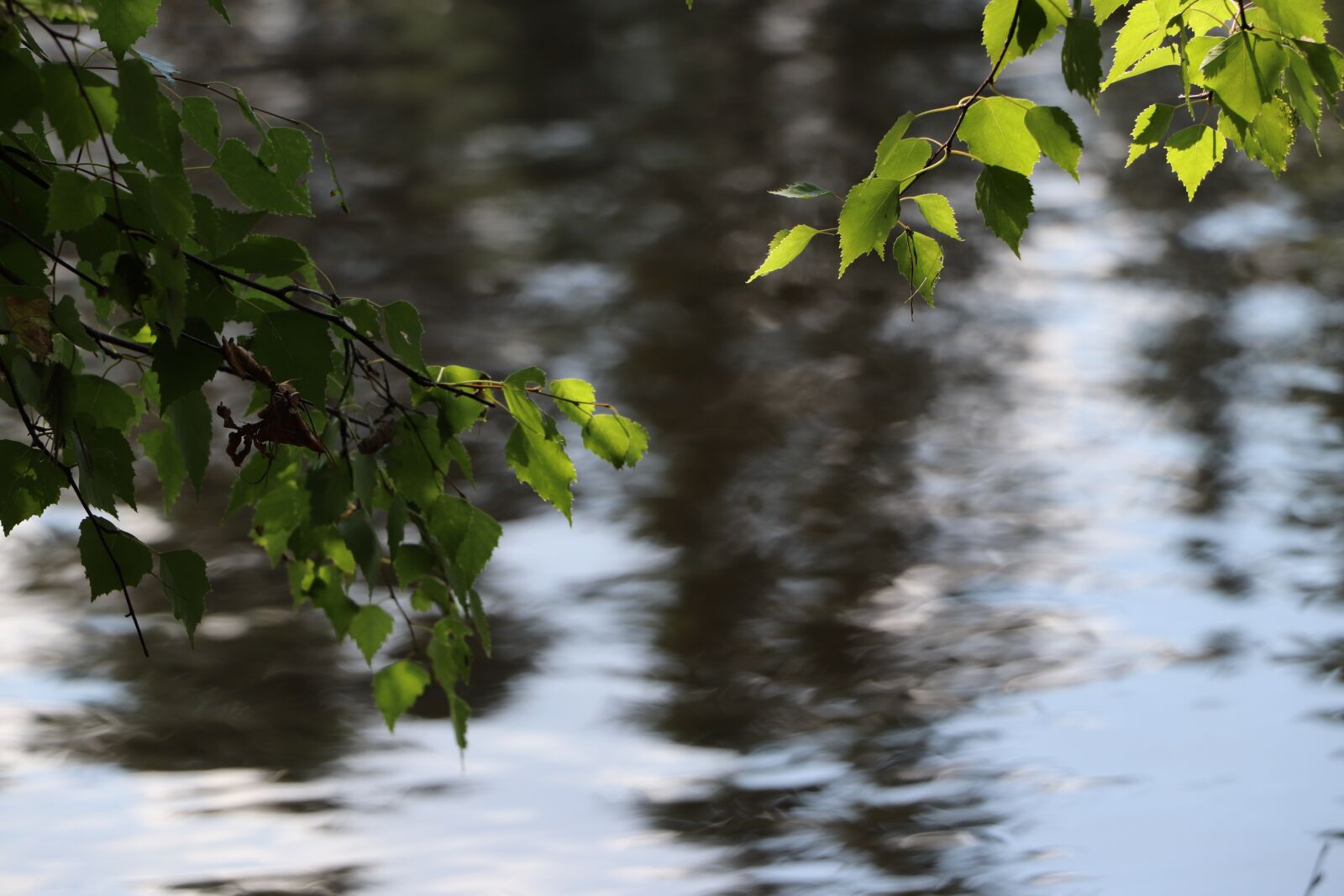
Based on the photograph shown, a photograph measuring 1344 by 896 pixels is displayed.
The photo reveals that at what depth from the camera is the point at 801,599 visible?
7.45 ft

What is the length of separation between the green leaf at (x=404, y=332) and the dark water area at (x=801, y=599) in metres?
0.93

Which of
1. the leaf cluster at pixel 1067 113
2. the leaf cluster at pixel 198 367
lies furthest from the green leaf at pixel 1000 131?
the leaf cluster at pixel 198 367

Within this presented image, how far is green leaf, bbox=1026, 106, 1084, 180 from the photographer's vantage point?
782 millimetres

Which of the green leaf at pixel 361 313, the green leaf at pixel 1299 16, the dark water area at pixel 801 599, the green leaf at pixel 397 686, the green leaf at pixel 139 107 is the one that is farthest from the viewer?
the dark water area at pixel 801 599

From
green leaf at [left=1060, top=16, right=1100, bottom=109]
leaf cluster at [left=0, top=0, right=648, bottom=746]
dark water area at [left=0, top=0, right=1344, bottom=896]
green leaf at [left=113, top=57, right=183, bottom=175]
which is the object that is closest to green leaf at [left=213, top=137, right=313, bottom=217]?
leaf cluster at [left=0, top=0, right=648, bottom=746]

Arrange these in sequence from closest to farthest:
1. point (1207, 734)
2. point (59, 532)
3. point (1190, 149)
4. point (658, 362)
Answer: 1. point (1190, 149)
2. point (1207, 734)
3. point (59, 532)
4. point (658, 362)

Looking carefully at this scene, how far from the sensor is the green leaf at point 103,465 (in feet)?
2.76

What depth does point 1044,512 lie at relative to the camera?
2.49 meters

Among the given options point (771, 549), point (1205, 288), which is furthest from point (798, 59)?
point (771, 549)

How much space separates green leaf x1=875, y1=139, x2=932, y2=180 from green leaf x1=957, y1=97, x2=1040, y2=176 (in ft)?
0.08

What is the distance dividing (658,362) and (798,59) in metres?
2.20

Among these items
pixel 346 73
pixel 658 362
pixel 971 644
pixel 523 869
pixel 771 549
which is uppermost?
pixel 346 73

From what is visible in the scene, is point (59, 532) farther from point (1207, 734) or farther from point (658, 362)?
point (1207, 734)

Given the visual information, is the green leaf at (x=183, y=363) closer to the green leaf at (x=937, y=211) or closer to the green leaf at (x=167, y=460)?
the green leaf at (x=167, y=460)
